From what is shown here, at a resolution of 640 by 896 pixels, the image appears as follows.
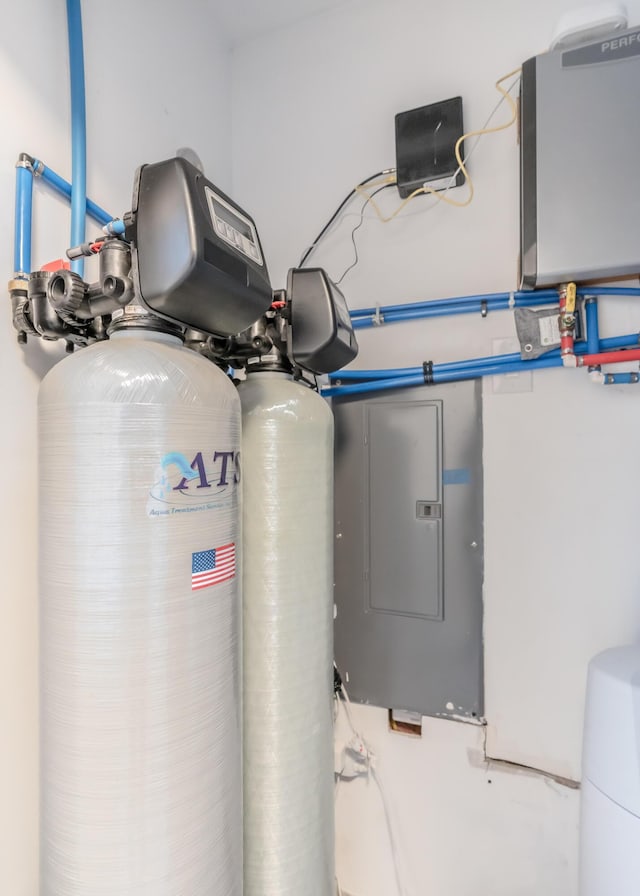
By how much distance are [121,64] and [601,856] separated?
175cm

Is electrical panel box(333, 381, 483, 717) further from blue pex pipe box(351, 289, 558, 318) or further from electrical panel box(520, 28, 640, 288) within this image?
electrical panel box(520, 28, 640, 288)

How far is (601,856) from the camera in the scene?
815mm

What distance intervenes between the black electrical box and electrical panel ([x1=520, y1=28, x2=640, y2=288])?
0.17 meters

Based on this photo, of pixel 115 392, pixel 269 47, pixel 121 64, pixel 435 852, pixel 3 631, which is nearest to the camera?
pixel 115 392

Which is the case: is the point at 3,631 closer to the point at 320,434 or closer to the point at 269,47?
the point at 320,434

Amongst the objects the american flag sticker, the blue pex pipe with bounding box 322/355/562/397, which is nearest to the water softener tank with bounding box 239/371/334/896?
the american flag sticker

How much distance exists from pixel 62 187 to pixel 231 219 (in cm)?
38

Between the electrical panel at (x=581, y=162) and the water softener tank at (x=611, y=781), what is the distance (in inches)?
30.9

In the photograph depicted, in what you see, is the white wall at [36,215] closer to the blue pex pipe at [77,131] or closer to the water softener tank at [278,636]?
the blue pex pipe at [77,131]

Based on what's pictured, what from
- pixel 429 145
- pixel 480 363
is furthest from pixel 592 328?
pixel 429 145

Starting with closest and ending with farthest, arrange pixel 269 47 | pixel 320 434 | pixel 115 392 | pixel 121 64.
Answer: pixel 115 392 < pixel 320 434 < pixel 121 64 < pixel 269 47

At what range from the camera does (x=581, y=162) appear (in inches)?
40.3

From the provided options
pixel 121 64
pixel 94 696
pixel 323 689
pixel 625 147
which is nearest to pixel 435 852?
pixel 323 689

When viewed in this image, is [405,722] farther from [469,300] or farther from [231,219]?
[231,219]
